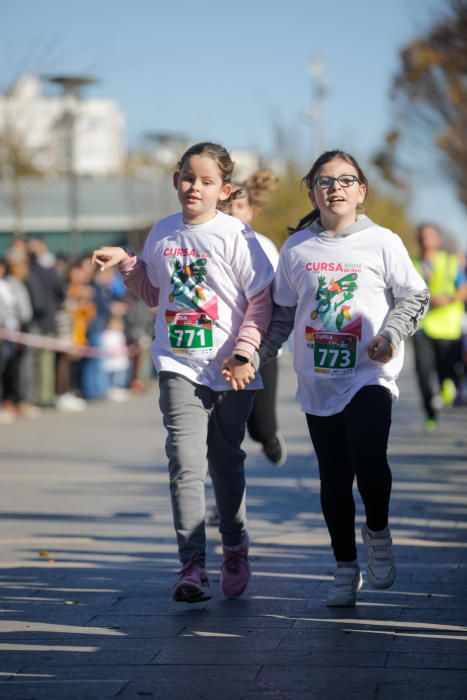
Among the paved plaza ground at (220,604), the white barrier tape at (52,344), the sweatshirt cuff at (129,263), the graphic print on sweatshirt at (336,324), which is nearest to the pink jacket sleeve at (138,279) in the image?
the sweatshirt cuff at (129,263)

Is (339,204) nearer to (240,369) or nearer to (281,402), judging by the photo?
(240,369)

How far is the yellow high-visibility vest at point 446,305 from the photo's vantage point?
1405 cm

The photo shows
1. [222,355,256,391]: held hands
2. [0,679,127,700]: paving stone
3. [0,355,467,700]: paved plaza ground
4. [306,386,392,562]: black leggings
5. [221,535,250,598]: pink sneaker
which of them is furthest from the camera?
[221,535,250,598]: pink sneaker

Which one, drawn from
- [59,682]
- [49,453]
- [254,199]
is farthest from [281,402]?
[59,682]

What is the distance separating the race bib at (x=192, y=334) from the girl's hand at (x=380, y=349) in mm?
765

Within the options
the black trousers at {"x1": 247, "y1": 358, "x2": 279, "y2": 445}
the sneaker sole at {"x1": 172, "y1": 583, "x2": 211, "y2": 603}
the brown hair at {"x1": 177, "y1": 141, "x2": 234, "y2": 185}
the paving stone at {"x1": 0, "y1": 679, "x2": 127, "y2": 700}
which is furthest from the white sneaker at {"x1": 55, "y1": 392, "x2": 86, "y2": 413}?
the paving stone at {"x1": 0, "y1": 679, "x2": 127, "y2": 700}

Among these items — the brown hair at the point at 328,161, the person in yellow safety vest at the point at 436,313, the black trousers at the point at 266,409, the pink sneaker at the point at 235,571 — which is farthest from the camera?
the person in yellow safety vest at the point at 436,313

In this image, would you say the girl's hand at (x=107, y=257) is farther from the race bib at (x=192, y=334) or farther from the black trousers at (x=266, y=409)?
the black trousers at (x=266, y=409)

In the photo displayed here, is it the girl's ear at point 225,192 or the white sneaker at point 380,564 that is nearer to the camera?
the white sneaker at point 380,564

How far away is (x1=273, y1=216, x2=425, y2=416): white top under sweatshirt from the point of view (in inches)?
227

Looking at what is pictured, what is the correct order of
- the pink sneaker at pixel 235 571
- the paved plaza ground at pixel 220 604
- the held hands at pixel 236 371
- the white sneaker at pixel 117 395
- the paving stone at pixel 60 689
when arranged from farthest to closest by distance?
the white sneaker at pixel 117 395 < the pink sneaker at pixel 235 571 < the held hands at pixel 236 371 < the paved plaza ground at pixel 220 604 < the paving stone at pixel 60 689

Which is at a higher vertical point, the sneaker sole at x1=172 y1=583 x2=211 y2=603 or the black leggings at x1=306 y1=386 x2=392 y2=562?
the black leggings at x1=306 y1=386 x2=392 y2=562

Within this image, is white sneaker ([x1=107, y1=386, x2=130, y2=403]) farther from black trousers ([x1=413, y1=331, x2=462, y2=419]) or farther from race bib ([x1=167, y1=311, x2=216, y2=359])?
race bib ([x1=167, y1=311, x2=216, y2=359])

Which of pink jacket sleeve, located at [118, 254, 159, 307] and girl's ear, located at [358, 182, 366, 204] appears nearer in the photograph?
girl's ear, located at [358, 182, 366, 204]
